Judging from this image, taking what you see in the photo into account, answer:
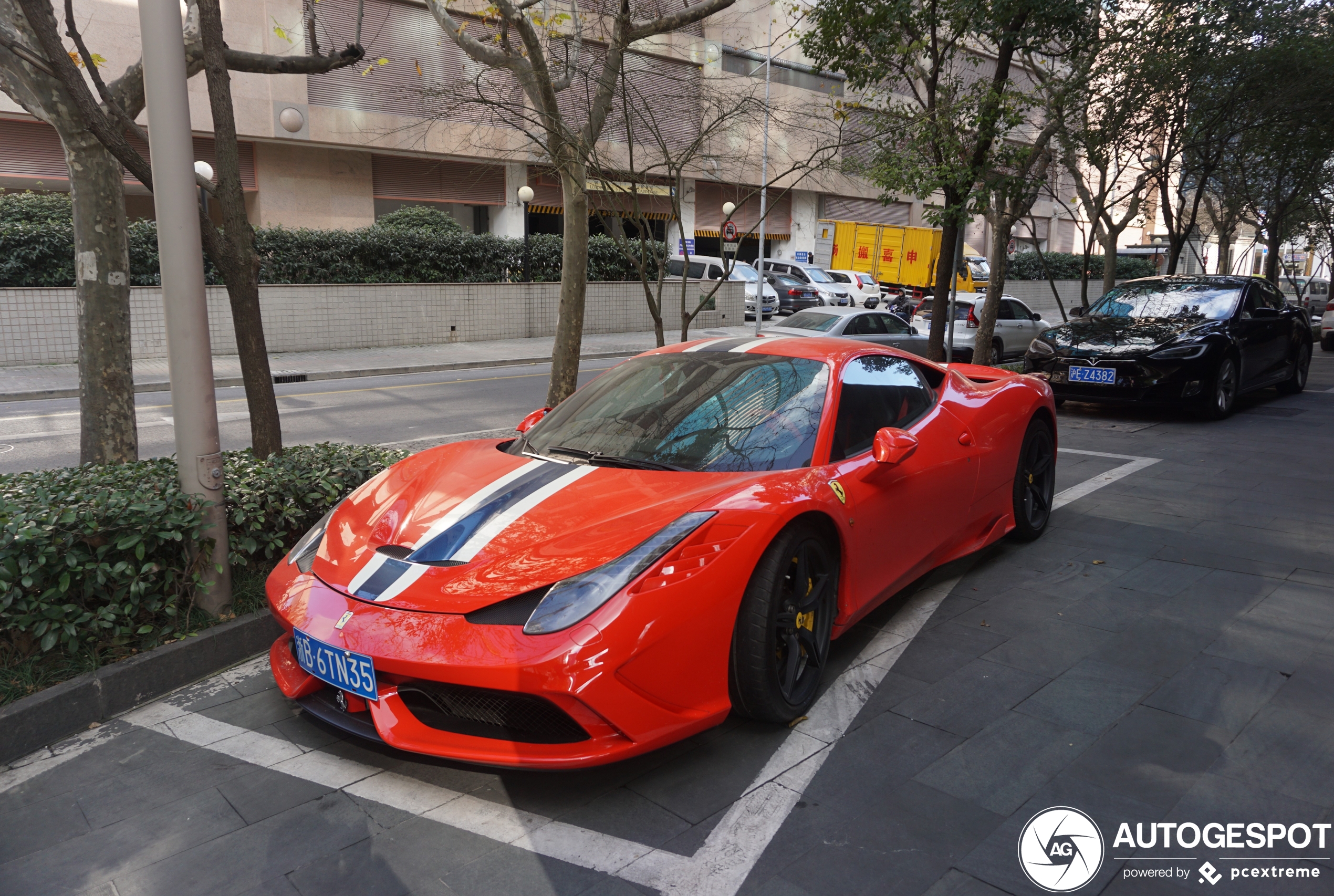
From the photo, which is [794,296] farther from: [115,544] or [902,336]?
[115,544]

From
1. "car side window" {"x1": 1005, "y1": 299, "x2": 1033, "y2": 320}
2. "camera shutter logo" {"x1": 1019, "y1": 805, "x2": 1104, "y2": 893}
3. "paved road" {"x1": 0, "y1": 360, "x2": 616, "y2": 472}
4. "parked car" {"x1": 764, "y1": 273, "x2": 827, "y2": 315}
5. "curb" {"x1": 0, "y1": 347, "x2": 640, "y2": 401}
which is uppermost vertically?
"parked car" {"x1": 764, "y1": 273, "x2": 827, "y2": 315}

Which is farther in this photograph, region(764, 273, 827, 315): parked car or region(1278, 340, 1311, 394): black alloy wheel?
region(764, 273, 827, 315): parked car

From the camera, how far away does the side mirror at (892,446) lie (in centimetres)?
374

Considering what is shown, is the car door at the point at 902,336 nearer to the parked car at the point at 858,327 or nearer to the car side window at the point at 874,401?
Result: the parked car at the point at 858,327

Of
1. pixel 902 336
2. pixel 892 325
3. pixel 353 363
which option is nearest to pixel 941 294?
pixel 902 336

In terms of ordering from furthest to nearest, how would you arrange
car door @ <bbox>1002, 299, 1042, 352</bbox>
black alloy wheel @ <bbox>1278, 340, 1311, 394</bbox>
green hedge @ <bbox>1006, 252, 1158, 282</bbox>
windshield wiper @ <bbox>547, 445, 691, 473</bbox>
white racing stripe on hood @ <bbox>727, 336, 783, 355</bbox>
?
1. green hedge @ <bbox>1006, 252, 1158, 282</bbox>
2. car door @ <bbox>1002, 299, 1042, 352</bbox>
3. black alloy wheel @ <bbox>1278, 340, 1311, 394</bbox>
4. white racing stripe on hood @ <bbox>727, 336, 783, 355</bbox>
5. windshield wiper @ <bbox>547, 445, 691, 473</bbox>

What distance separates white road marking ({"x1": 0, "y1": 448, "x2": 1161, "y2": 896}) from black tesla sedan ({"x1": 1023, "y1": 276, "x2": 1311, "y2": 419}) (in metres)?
7.28

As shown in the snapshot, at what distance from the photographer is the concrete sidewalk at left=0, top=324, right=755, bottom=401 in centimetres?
1342

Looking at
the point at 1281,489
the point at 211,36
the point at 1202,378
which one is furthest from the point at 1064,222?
the point at 211,36

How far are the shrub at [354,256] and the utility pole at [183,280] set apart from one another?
10979mm

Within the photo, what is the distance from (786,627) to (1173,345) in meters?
8.32

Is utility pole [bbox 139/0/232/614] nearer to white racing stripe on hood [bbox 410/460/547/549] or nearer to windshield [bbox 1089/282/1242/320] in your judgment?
white racing stripe on hood [bbox 410/460/547/549]

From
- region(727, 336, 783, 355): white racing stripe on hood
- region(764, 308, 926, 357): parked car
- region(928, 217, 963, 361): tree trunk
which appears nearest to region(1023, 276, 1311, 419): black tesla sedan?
region(928, 217, 963, 361): tree trunk

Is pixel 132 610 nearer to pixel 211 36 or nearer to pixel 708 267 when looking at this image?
pixel 211 36
